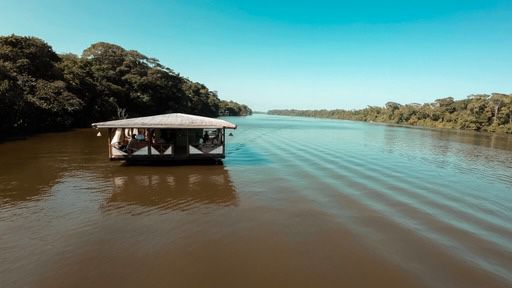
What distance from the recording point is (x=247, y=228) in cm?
802

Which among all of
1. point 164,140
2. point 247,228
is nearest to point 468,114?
point 164,140

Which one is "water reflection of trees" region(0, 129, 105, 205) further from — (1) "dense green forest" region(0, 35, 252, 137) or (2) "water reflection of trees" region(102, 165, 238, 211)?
(1) "dense green forest" region(0, 35, 252, 137)

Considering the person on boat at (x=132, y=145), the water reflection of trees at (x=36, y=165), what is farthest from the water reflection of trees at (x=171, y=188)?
the water reflection of trees at (x=36, y=165)

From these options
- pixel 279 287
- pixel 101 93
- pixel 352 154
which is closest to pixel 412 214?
pixel 279 287

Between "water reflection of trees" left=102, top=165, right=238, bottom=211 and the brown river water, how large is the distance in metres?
0.07

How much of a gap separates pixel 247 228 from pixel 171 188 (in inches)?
184

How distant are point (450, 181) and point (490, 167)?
7045 millimetres

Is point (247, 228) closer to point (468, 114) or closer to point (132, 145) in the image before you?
point (132, 145)

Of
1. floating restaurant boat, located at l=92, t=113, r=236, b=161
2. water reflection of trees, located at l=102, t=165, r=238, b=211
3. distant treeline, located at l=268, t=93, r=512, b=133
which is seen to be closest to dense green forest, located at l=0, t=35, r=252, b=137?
floating restaurant boat, located at l=92, t=113, r=236, b=161

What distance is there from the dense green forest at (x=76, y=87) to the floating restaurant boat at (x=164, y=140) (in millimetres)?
15519

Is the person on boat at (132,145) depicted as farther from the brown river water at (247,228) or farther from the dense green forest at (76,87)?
the dense green forest at (76,87)

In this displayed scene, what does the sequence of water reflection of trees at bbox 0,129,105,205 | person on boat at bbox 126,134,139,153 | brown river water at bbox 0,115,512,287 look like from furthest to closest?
person on boat at bbox 126,134,139,153 → water reflection of trees at bbox 0,129,105,205 → brown river water at bbox 0,115,512,287

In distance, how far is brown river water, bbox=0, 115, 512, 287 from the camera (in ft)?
18.9

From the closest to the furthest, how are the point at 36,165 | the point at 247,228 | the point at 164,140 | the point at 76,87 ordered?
the point at 247,228
the point at 36,165
the point at 164,140
the point at 76,87
